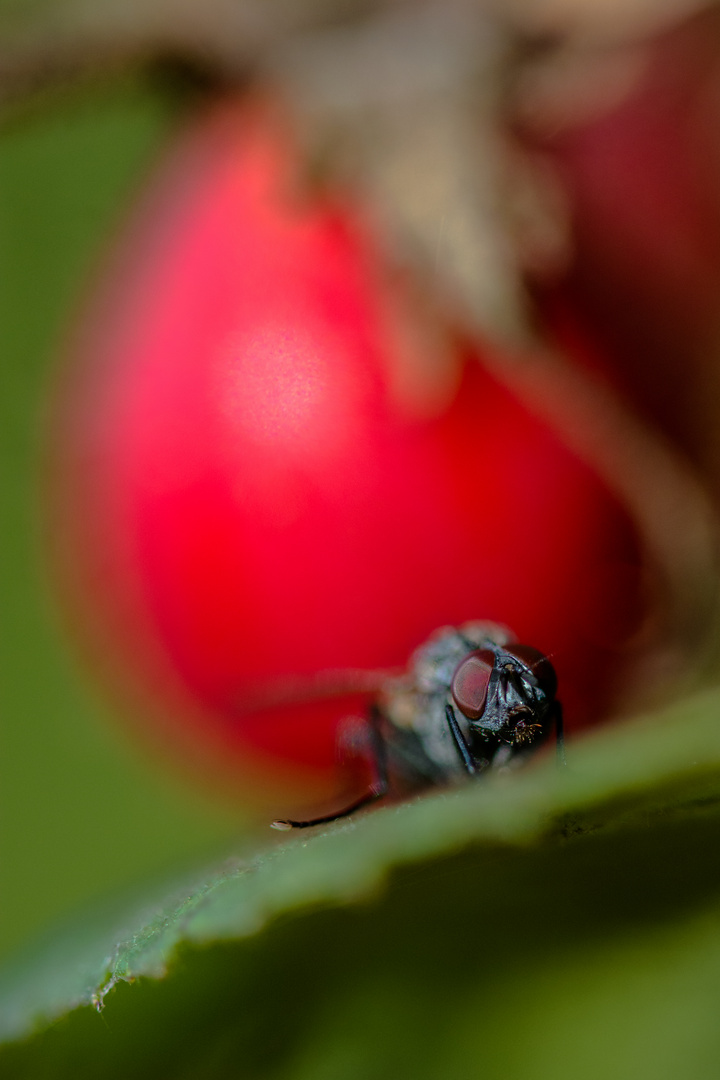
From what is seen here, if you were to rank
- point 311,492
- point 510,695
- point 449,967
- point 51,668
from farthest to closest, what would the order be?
point 51,668, point 311,492, point 510,695, point 449,967

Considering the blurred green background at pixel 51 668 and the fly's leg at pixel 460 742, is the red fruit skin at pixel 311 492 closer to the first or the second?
the fly's leg at pixel 460 742

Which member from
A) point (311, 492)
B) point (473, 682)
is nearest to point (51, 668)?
point (311, 492)

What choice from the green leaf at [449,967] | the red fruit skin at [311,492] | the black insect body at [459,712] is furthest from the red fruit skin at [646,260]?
the green leaf at [449,967]

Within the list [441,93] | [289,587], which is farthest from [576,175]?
[289,587]

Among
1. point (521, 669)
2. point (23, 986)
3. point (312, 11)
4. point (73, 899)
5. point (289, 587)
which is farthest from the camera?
point (73, 899)

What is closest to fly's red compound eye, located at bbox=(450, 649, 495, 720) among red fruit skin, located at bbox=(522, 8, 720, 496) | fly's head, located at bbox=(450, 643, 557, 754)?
fly's head, located at bbox=(450, 643, 557, 754)

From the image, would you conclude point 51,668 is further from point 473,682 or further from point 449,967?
point 449,967

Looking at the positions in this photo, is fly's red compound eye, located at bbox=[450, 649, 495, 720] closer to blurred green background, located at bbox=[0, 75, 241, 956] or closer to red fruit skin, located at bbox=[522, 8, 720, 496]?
red fruit skin, located at bbox=[522, 8, 720, 496]

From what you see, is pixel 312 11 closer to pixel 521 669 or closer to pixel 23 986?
pixel 521 669
